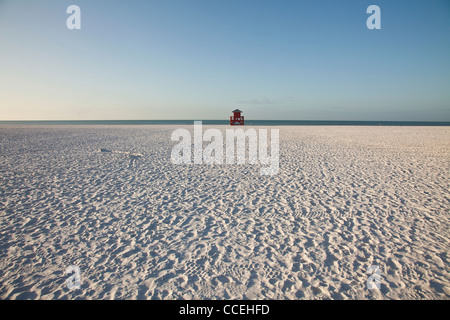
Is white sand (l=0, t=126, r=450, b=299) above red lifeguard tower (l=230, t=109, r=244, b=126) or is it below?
below

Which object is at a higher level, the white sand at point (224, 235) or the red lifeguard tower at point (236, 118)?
the red lifeguard tower at point (236, 118)

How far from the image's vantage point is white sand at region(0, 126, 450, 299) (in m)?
2.70

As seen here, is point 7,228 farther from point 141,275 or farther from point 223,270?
point 223,270

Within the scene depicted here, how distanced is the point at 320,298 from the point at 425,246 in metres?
2.38

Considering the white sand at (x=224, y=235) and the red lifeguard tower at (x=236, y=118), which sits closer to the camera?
the white sand at (x=224, y=235)

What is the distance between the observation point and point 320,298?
2533 mm

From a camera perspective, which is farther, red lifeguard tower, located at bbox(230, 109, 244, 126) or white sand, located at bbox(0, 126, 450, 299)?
red lifeguard tower, located at bbox(230, 109, 244, 126)

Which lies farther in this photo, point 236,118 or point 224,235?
point 236,118

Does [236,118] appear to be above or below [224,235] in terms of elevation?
above

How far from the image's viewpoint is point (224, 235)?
3826mm

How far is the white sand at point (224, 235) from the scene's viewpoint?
8.84 feet
